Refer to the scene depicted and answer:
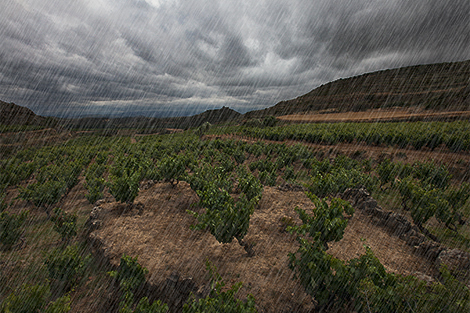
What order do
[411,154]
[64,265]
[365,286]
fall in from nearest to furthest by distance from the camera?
1. [365,286]
2. [64,265]
3. [411,154]

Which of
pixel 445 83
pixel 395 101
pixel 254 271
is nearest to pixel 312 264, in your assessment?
pixel 254 271

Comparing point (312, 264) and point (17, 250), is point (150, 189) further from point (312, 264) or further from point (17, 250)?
point (312, 264)

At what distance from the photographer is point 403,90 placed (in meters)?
115

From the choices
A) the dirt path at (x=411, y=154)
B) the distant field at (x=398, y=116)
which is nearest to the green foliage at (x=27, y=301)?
the dirt path at (x=411, y=154)

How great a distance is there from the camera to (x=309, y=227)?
732 centimetres

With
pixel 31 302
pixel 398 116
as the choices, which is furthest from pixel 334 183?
pixel 398 116

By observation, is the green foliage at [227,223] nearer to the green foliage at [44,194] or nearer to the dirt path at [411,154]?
the green foliage at [44,194]

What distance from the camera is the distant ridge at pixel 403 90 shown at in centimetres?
8049

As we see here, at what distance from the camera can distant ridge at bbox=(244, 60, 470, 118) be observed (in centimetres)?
8049

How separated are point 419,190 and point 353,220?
3.74 metres

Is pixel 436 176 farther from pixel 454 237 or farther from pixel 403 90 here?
pixel 403 90

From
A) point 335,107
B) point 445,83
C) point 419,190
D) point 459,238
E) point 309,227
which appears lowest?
point 309,227

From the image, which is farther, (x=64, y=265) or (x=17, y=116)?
(x=17, y=116)

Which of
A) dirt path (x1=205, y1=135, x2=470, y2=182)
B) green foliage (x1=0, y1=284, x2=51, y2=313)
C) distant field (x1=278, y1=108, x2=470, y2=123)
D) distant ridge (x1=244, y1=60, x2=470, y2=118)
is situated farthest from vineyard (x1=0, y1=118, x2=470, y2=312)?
distant ridge (x1=244, y1=60, x2=470, y2=118)
